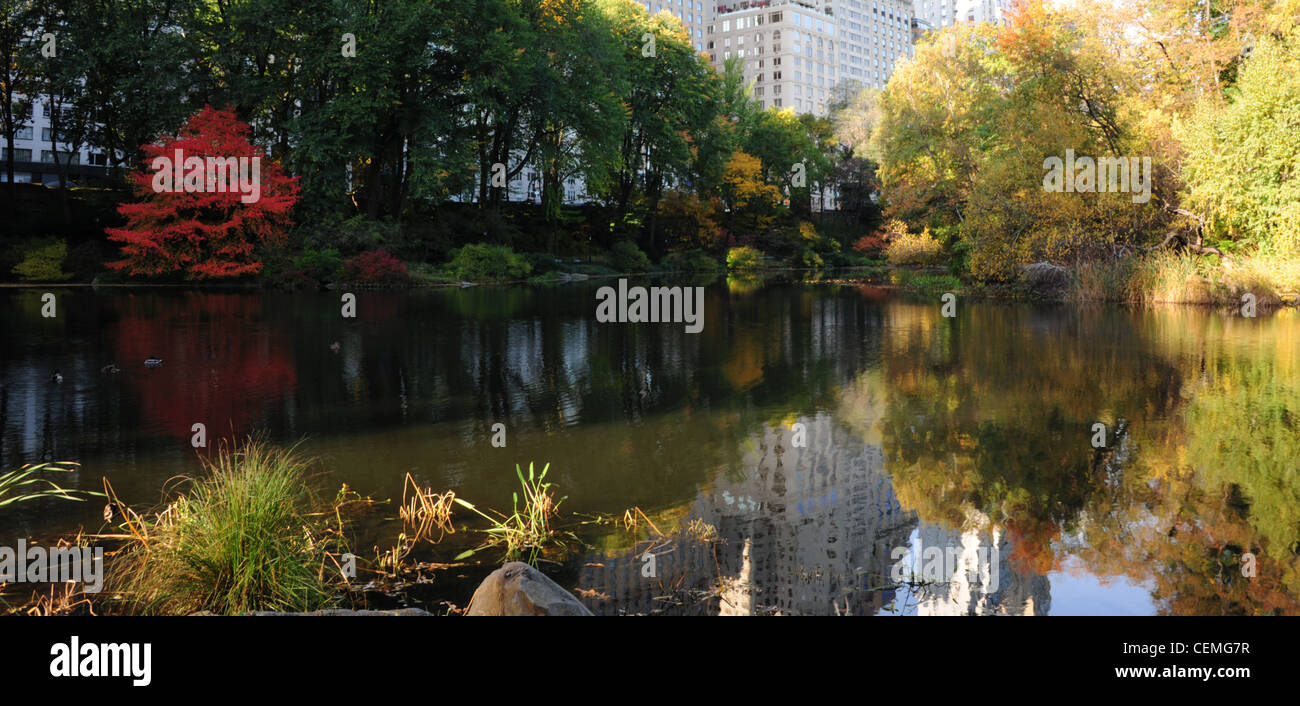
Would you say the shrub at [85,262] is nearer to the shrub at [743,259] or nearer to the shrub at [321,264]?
the shrub at [321,264]

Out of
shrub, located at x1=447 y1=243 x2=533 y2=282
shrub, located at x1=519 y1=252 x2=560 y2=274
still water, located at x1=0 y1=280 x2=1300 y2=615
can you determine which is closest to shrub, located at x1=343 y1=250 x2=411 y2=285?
shrub, located at x1=447 y1=243 x2=533 y2=282

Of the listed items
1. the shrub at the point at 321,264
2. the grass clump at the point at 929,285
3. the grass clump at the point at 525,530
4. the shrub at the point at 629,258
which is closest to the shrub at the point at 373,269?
the shrub at the point at 321,264

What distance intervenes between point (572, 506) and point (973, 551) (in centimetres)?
277

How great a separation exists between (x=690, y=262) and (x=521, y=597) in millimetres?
49784

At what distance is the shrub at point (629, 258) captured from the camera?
48.7 metres

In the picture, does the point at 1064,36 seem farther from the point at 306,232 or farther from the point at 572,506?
the point at 572,506

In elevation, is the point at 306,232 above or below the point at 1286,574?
above

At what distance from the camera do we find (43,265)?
1171 inches

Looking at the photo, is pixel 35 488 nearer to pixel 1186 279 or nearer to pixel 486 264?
pixel 1186 279

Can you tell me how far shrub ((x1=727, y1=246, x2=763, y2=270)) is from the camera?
2154 inches

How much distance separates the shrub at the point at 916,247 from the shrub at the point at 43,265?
112 ft

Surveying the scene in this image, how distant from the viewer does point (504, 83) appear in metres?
35.5

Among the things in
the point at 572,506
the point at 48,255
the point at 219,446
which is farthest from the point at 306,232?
the point at 572,506

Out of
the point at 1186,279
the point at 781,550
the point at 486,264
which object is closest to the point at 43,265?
the point at 486,264
